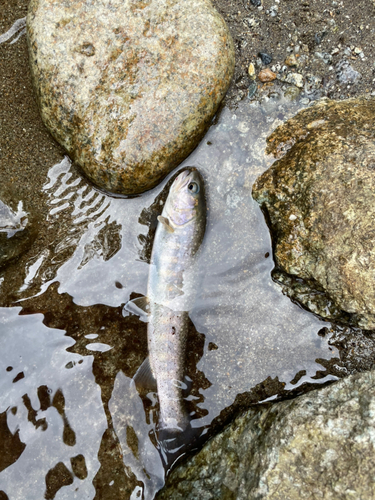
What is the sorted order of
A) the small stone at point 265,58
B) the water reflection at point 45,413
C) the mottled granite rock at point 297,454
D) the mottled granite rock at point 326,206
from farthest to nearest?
the small stone at point 265,58, the water reflection at point 45,413, the mottled granite rock at point 326,206, the mottled granite rock at point 297,454

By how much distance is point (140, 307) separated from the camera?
3.69m

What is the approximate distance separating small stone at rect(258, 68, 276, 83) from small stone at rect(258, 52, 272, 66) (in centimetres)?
7

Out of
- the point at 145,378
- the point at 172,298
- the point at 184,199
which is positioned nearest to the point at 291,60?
the point at 184,199

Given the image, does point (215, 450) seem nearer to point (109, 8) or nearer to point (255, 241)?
point (255, 241)

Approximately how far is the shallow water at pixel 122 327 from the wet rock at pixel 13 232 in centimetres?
11

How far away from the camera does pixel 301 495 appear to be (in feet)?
7.98

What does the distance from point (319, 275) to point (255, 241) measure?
2.42ft

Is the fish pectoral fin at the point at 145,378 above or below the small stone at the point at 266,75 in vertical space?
below

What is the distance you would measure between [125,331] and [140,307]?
0.95ft

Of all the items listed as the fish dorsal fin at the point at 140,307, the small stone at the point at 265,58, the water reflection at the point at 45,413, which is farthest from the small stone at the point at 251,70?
the water reflection at the point at 45,413

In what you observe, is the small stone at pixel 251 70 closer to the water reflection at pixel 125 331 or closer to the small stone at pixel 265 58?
the small stone at pixel 265 58

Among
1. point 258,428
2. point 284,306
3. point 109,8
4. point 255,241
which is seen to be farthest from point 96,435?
point 109,8

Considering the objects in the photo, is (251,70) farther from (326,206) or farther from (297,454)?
(297,454)

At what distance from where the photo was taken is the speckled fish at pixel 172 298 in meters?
3.57
